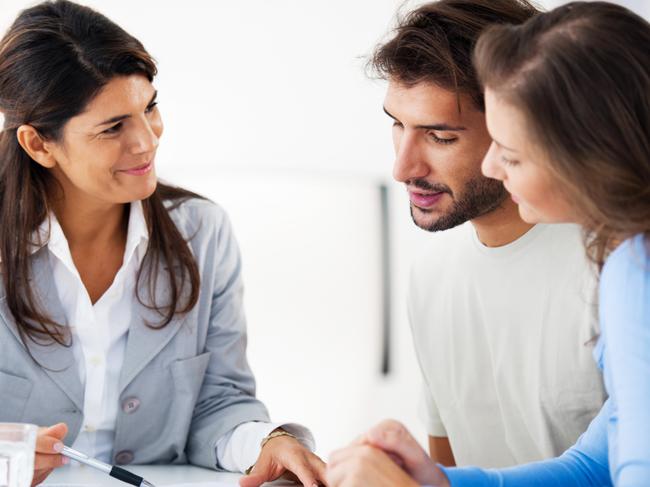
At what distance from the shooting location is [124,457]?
152 centimetres

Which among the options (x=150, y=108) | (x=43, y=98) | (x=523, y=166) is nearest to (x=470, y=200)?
(x=523, y=166)

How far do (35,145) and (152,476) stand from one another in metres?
0.58

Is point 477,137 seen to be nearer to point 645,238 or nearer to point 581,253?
point 581,253

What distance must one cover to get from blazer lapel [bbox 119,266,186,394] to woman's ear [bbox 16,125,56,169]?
10.1 inches

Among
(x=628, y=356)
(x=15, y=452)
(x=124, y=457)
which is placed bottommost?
(x=124, y=457)

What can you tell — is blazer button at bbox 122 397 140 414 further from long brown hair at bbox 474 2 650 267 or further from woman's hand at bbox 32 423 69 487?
long brown hair at bbox 474 2 650 267

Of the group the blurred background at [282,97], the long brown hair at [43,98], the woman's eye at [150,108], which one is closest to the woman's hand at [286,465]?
the long brown hair at [43,98]

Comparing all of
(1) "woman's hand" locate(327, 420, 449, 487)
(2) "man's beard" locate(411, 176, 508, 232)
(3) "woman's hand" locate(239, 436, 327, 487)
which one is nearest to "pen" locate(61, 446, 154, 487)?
(3) "woman's hand" locate(239, 436, 327, 487)

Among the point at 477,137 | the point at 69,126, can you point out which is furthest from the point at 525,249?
the point at 69,126

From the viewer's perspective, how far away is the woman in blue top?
859mm

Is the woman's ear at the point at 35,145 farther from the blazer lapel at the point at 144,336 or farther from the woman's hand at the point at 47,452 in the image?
the woman's hand at the point at 47,452

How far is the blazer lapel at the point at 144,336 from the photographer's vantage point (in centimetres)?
152

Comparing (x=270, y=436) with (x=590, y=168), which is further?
(x=270, y=436)

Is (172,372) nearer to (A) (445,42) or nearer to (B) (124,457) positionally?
(B) (124,457)
